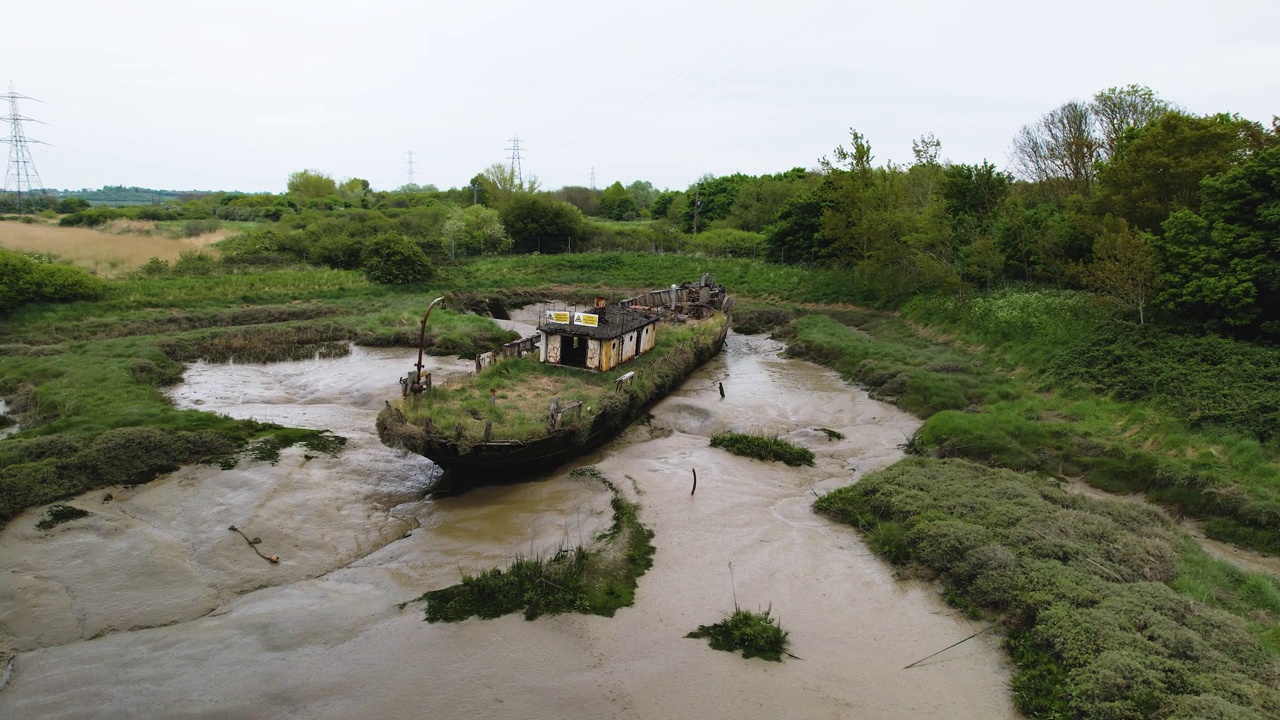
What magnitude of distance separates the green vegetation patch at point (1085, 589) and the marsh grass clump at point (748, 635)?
326 centimetres

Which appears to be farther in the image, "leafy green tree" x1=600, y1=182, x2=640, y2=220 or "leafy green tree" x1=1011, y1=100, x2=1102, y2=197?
"leafy green tree" x1=600, y1=182, x2=640, y2=220

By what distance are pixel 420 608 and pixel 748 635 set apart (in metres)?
5.19

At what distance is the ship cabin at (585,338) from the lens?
831 inches

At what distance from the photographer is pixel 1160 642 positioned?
939 cm

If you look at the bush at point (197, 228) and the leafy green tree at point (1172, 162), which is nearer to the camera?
the leafy green tree at point (1172, 162)

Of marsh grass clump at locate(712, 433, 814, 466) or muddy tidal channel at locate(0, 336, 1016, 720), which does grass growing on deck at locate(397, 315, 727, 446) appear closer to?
muddy tidal channel at locate(0, 336, 1016, 720)

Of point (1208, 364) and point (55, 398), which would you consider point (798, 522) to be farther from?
point (55, 398)

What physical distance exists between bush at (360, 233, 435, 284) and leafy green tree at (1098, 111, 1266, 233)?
36.2 m

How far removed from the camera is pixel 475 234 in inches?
2296

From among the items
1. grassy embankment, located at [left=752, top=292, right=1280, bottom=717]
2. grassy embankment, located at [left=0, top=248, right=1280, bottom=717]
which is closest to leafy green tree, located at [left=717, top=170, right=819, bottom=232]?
grassy embankment, located at [left=0, top=248, right=1280, bottom=717]

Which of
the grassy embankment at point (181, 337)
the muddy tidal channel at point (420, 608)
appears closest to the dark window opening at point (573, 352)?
the muddy tidal channel at point (420, 608)

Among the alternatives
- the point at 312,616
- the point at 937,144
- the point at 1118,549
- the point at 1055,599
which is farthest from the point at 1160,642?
the point at 937,144

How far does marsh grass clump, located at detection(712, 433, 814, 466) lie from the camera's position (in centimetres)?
1847

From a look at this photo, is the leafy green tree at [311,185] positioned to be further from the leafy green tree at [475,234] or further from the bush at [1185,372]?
the bush at [1185,372]
